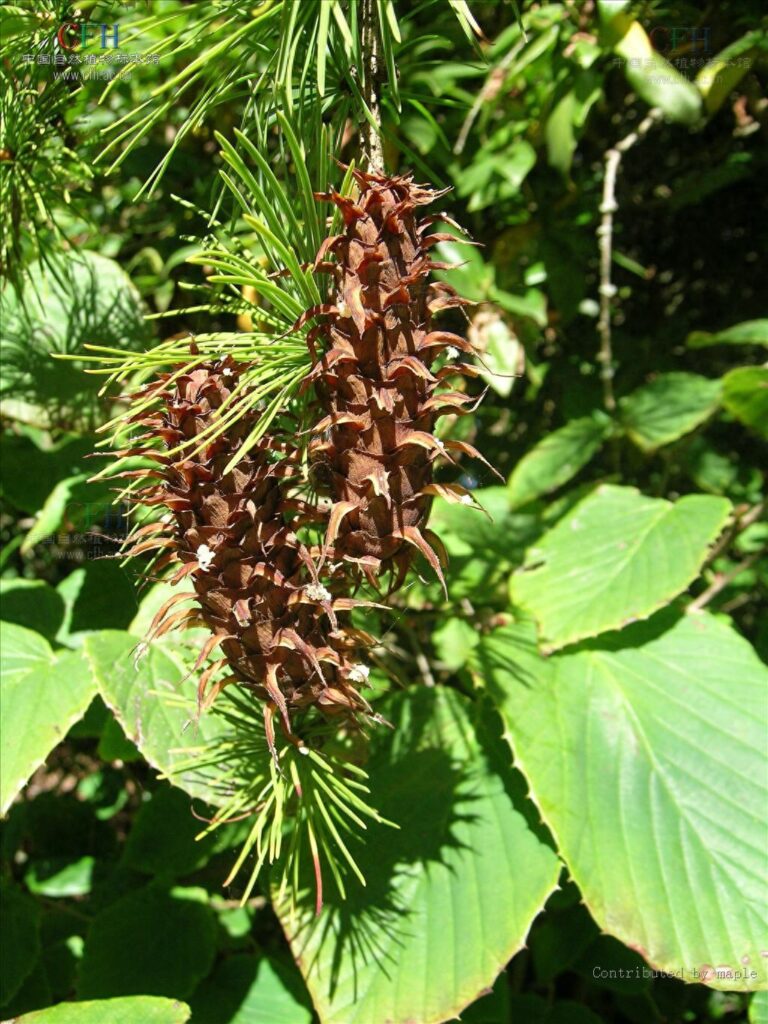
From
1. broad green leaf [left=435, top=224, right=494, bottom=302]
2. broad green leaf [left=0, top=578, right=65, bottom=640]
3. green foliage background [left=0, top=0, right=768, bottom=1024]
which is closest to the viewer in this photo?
green foliage background [left=0, top=0, right=768, bottom=1024]

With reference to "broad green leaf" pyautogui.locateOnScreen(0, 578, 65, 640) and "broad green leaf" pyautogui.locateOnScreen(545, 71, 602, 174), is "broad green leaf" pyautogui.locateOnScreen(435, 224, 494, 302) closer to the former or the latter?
"broad green leaf" pyautogui.locateOnScreen(545, 71, 602, 174)

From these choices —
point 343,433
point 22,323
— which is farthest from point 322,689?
point 22,323

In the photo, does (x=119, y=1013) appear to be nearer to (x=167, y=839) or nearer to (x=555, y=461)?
(x=167, y=839)

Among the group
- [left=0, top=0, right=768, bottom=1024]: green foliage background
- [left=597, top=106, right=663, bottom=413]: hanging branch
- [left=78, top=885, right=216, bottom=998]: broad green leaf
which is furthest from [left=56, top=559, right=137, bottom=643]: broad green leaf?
[left=597, top=106, right=663, bottom=413]: hanging branch

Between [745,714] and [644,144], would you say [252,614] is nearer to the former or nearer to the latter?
[745,714]

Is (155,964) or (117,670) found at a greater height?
(117,670)

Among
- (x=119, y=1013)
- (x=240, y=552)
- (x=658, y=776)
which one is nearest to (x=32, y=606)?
(x=119, y=1013)
